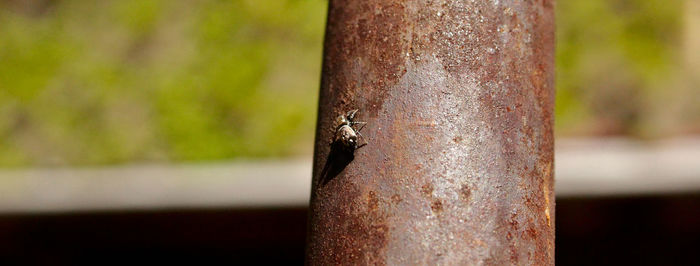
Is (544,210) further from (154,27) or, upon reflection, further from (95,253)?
(154,27)

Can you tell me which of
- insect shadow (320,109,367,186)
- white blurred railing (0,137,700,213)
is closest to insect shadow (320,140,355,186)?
insect shadow (320,109,367,186)

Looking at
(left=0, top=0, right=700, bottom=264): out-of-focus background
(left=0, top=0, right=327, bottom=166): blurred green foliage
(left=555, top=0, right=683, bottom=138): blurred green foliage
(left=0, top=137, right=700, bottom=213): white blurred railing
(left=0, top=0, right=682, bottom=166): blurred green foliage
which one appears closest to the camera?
(left=0, top=137, right=700, bottom=213): white blurred railing

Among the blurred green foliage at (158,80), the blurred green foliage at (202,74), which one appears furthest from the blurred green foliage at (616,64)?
the blurred green foliage at (158,80)

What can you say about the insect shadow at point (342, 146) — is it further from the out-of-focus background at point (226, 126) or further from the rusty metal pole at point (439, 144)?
the out-of-focus background at point (226, 126)

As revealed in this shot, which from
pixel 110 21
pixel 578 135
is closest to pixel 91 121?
pixel 110 21

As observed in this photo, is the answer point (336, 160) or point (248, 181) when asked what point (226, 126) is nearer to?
point (248, 181)

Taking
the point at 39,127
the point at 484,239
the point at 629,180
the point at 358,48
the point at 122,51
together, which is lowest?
the point at 484,239

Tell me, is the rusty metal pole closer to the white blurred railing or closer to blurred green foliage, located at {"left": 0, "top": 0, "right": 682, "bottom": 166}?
the white blurred railing
